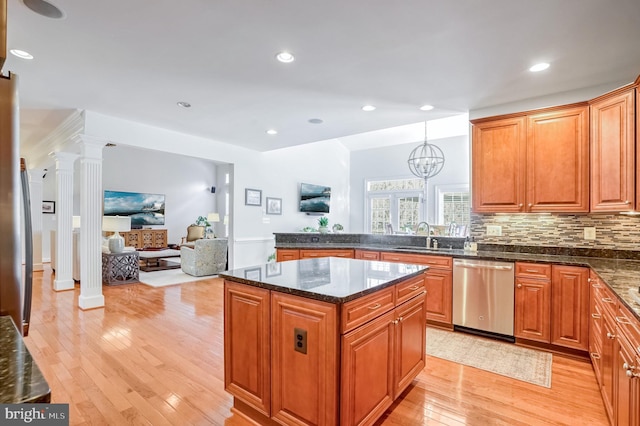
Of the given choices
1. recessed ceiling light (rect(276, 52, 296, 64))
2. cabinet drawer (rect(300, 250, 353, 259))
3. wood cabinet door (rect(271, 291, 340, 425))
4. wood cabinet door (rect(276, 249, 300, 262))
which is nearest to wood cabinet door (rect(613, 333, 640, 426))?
wood cabinet door (rect(271, 291, 340, 425))

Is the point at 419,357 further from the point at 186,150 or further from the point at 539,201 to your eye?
the point at 186,150

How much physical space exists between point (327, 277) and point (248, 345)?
2.10 ft

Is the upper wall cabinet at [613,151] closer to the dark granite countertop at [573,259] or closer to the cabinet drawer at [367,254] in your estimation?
the dark granite countertop at [573,259]

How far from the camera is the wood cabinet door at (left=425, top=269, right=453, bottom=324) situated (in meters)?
3.61

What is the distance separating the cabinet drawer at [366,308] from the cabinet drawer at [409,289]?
85 mm

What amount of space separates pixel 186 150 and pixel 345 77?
3.40 metres

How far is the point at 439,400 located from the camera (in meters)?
2.24

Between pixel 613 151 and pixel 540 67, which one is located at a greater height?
pixel 540 67

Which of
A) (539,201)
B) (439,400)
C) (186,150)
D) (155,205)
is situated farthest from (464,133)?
(155,205)

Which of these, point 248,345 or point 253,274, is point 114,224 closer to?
point 253,274

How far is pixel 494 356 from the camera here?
296cm

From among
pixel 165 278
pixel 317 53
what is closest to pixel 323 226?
pixel 165 278

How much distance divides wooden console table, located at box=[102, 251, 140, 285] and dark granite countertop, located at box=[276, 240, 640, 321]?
11.1 feet

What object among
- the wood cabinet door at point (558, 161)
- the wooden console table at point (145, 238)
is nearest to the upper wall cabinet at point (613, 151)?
the wood cabinet door at point (558, 161)
